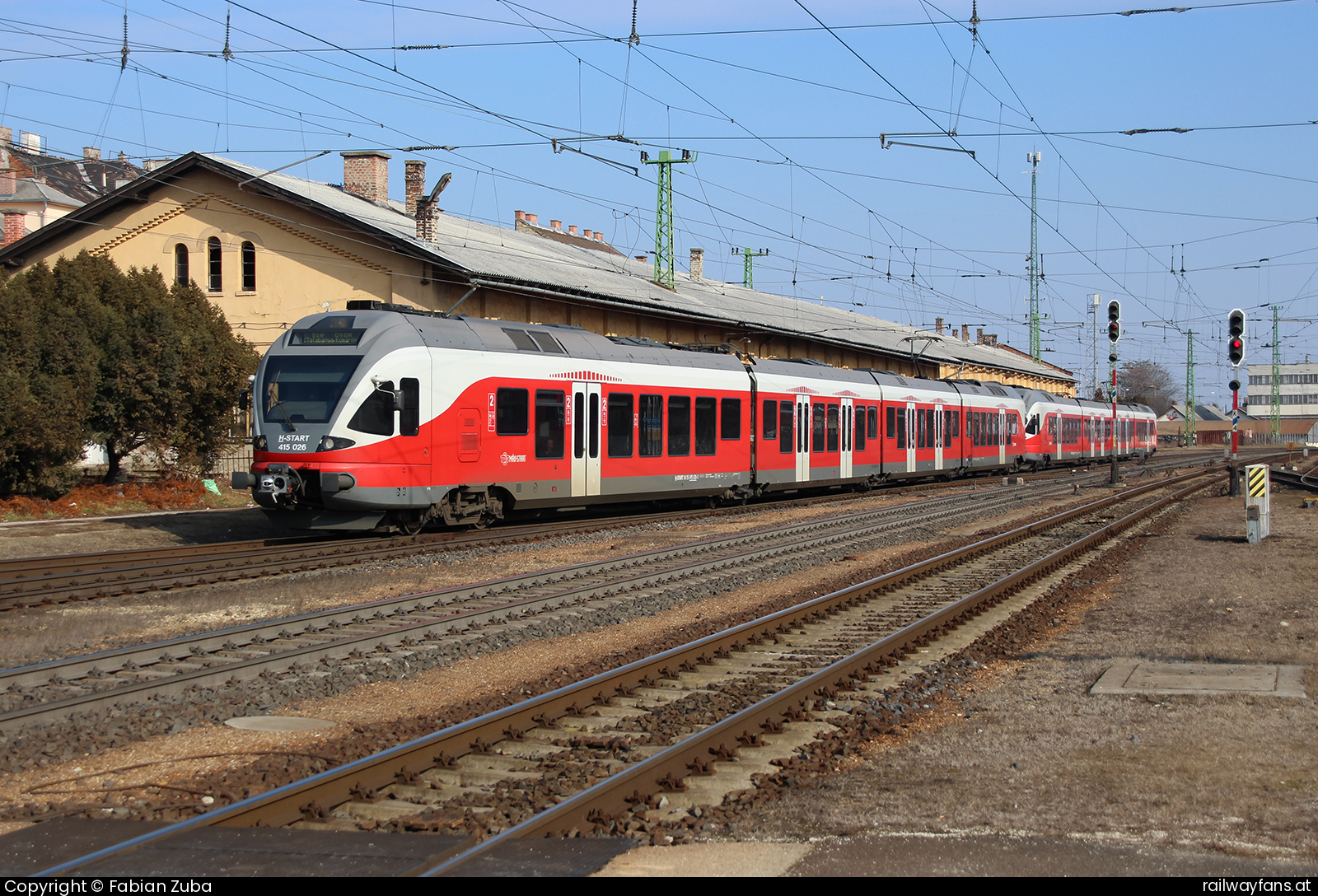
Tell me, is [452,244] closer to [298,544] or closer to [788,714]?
[298,544]

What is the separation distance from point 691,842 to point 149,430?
74.9 feet

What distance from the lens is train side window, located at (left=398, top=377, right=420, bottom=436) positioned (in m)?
16.7

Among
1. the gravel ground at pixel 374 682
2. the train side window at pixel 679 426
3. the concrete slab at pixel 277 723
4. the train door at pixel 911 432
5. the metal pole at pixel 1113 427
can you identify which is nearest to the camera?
the gravel ground at pixel 374 682

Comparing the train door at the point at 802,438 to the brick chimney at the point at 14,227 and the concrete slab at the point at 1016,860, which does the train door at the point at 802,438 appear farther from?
the brick chimney at the point at 14,227

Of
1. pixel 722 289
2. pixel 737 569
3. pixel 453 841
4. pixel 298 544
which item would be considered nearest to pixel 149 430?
pixel 298 544

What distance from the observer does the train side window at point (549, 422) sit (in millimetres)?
19250

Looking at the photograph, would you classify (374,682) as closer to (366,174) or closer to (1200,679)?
(1200,679)

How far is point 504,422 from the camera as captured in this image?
60.7 feet

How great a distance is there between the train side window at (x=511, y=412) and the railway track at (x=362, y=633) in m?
3.47

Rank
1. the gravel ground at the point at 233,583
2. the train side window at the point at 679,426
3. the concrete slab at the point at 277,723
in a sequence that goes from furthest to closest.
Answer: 1. the train side window at the point at 679,426
2. the gravel ground at the point at 233,583
3. the concrete slab at the point at 277,723

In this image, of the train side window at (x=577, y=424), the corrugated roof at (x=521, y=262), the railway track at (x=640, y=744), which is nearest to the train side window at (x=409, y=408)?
the train side window at (x=577, y=424)

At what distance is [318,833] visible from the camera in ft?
17.4

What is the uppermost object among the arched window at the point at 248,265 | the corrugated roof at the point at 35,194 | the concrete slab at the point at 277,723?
the corrugated roof at the point at 35,194

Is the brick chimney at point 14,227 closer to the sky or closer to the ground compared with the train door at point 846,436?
closer to the sky
